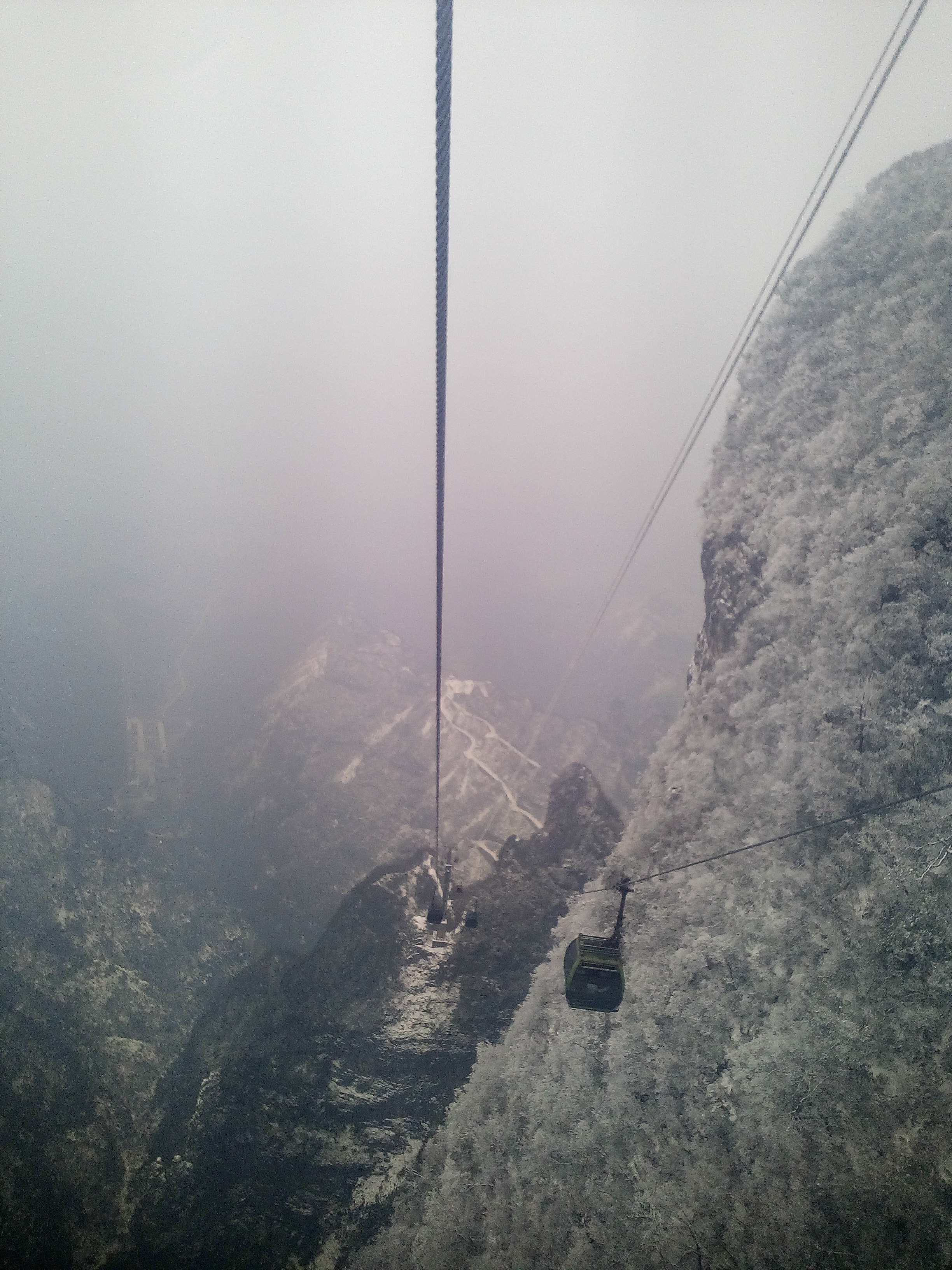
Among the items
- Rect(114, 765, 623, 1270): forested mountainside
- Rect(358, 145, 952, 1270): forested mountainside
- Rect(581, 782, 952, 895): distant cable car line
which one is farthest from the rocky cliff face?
Rect(581, 782, 952, 895): distant cable car line

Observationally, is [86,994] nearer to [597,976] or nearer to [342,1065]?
[342,1065]

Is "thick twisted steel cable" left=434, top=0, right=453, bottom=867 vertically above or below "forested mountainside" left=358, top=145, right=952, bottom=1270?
above

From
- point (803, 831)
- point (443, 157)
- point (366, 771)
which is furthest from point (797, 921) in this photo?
point (366, 771)

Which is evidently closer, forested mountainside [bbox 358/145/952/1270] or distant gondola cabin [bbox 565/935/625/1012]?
distant gondola cabin [bbox 565/935/625/1012]

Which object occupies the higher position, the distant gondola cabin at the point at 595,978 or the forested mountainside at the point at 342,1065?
the distant gondola cabin at the point at 595,978

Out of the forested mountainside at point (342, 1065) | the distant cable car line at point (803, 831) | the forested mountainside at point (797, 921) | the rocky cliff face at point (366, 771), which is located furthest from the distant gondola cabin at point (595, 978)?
the rocky cliff face at point (366, 771)

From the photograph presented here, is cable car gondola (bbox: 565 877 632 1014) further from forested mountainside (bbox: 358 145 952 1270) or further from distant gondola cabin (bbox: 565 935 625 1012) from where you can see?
forested mountainside (bbox: 358 145 952 1270)

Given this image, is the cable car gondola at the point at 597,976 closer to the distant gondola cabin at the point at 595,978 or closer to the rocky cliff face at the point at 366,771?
the distant gondola cabin at the point at 595,978
